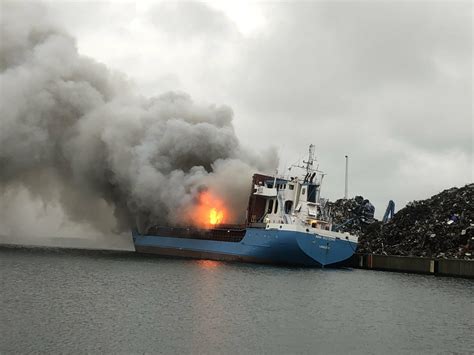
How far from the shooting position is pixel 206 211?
5862 cm

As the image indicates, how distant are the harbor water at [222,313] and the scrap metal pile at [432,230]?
10586 mm

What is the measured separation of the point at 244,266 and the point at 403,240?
20.1m

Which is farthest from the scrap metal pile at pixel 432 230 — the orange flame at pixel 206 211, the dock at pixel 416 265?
the orange flame at pixel 206 211

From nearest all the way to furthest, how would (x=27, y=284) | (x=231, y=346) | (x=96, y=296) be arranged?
(x=231, y=346) → (x=96, y=296) → (x=27, y=284)

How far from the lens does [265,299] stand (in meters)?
29.8

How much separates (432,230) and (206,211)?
23.7 metres

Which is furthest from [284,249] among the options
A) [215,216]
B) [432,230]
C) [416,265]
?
[432,230]

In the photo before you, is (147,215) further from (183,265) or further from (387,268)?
(387,268)

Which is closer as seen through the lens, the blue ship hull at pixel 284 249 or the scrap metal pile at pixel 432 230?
the blue ship hull at pixel 284 249

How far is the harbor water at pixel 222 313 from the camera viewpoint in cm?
1900

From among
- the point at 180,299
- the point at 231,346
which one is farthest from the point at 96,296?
the point at 231,346

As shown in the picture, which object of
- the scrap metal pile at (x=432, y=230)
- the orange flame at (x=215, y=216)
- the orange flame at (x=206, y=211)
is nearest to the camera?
the scrap metal pile at (x=432, y=230)

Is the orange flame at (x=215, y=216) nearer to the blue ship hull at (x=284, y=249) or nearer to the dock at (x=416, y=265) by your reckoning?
the blue ship hull at (x=284, y=249)

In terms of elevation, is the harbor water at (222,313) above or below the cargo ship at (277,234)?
below
